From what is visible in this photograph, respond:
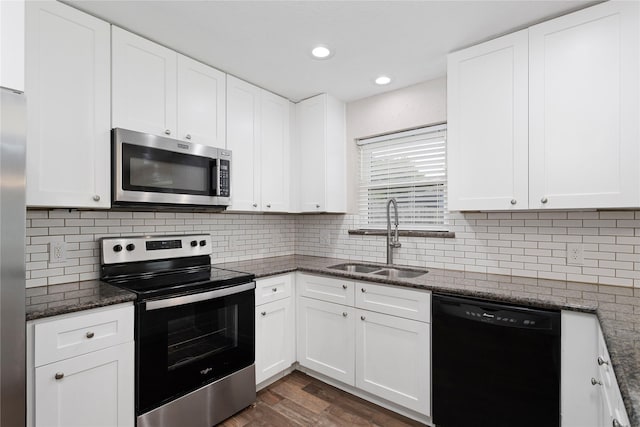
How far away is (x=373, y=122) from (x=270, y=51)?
1.20m

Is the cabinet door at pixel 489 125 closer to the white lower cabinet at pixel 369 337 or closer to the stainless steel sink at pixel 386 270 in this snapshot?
the stainless steel sink at pixel 386 270

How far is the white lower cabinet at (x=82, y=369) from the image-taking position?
4.48 feet

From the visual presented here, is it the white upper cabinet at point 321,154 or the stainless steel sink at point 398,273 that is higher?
the white upper cabinet at point 321,154

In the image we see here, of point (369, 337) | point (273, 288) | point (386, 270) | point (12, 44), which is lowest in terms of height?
point (369, 337)

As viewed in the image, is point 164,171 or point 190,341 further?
point 164,171

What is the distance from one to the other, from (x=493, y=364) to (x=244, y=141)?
2319mm

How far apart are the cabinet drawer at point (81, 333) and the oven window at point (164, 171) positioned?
28.9 inches

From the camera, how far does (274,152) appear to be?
2926mm

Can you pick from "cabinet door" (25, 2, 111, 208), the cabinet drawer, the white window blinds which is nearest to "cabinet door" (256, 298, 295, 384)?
the cabinet drawer

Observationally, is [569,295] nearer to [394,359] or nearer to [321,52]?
[394,359]

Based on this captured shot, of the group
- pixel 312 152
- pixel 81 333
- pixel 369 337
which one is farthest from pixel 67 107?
pixel 369 337

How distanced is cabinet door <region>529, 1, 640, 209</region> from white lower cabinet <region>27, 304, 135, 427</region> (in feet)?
7.97

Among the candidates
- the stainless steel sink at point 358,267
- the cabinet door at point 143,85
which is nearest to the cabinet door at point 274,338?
the stainless steel sink at point 358,267

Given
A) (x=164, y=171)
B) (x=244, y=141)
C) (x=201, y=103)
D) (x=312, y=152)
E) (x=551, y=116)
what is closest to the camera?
(x=551, y=116)
